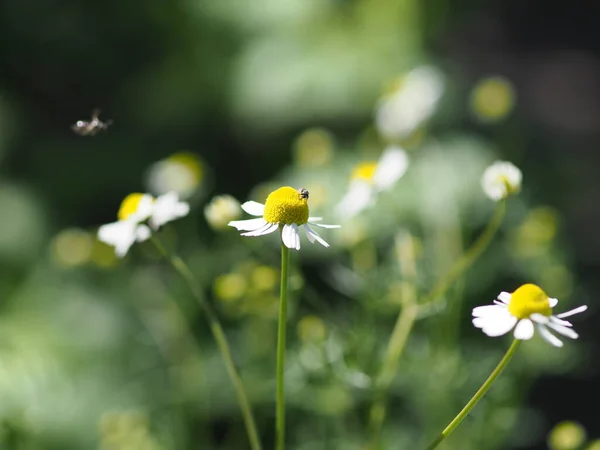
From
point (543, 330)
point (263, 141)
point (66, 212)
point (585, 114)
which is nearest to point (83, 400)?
point (66, 212)

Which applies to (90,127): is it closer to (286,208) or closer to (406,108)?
(286,208)

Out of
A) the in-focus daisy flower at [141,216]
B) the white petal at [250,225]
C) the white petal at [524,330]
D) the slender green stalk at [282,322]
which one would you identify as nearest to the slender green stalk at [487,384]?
the white petal at [524,330]

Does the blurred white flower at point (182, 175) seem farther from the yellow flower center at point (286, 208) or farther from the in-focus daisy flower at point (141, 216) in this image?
the yellow flower center at point (286, 208)

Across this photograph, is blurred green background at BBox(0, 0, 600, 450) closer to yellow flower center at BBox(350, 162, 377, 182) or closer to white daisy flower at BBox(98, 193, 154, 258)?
yellow flower center at BBox(350, 162, 377, 182)

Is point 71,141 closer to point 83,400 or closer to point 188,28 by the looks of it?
point 188,28

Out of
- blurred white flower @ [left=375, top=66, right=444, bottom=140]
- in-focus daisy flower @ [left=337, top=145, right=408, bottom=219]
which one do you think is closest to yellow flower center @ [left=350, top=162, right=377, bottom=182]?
in-focus daisy flower @ [left=337, top=145, right=408, bottom=219]

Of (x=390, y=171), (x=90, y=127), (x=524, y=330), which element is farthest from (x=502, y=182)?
(x=90, y=127)
